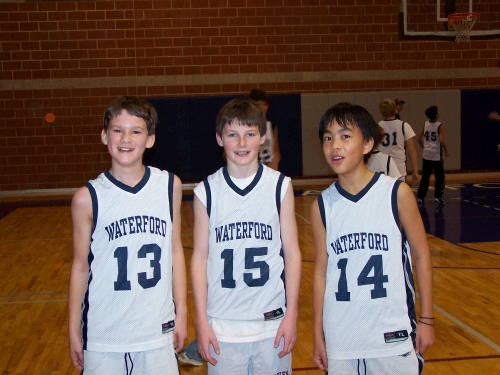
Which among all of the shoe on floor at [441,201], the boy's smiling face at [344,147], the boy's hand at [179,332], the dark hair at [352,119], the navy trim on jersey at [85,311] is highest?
the dark hair at [352,119]

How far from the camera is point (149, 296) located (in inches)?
94.3

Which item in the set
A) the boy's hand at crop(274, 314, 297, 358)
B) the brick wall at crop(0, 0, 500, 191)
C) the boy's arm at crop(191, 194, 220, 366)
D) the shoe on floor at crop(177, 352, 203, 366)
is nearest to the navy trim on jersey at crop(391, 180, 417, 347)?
the boy's hand at crop(274, 314, 297, 358)

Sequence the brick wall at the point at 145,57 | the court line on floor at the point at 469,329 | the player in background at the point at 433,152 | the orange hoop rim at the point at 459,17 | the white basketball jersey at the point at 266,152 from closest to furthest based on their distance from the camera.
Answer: the court line on floor at the point at 469,329
the white basketball jersey at the point at 266,152
the player in background at the point at 433,152
the orange hoop rim at the point at 459,17
the brick wall at the point at 145,57

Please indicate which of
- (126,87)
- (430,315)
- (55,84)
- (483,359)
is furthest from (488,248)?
(55,84)

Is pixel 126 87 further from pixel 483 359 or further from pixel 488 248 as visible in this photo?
pixel 483 359

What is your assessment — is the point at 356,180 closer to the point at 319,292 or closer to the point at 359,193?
the point at 359,193

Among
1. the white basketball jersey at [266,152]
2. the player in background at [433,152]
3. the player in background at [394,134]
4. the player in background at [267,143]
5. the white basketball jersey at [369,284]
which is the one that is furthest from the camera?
the player in background at [433,152]

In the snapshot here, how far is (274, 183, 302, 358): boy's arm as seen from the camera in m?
2.40

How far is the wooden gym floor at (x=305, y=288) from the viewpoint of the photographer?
4.01m

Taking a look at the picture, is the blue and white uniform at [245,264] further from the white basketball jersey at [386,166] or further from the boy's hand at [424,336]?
the white basketball jersey at [386,166]

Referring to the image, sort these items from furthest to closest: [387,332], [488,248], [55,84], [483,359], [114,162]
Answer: [55,84] → [488,248] → [483,359] → [114,162] → [387,332]

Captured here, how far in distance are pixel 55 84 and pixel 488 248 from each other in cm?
932

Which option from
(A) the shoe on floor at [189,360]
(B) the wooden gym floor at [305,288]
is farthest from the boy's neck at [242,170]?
(A) the shoe on floor at [189,360]

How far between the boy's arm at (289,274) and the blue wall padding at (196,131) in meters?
10.5
